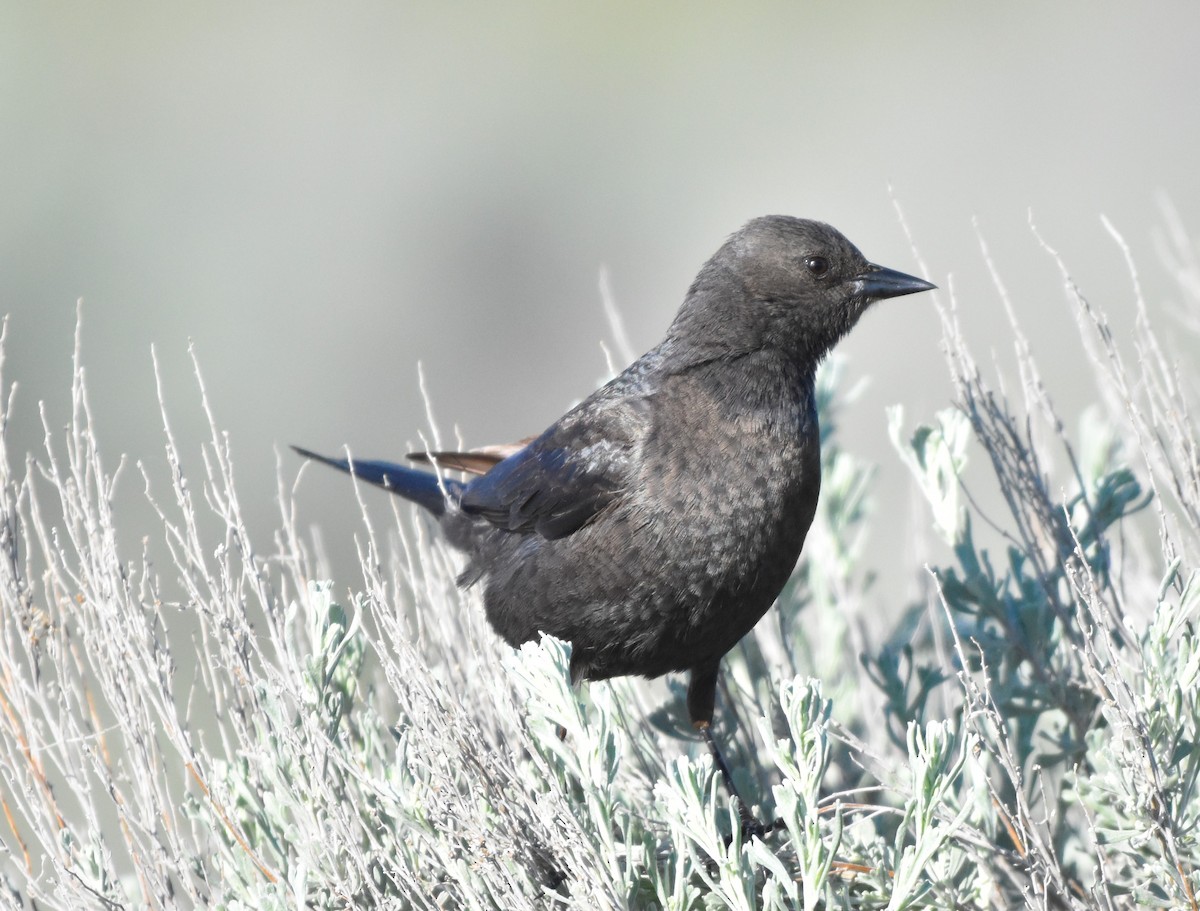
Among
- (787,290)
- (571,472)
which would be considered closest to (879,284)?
(787,290)

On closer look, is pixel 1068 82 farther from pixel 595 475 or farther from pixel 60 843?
pixel 60 843

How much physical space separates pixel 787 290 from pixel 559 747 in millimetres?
1625

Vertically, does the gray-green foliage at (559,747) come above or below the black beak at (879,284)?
below

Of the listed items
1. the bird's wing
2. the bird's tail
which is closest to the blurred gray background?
the bird's tail

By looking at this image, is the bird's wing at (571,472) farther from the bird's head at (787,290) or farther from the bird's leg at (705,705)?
the bird's leg at (705,705)

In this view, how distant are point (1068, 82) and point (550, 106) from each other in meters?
5.20

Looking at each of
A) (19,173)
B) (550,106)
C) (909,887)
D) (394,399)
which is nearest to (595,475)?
(909,887)

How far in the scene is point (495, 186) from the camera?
38.4 ft

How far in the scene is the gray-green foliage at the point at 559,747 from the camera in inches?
90.4

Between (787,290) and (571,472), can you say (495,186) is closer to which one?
(787,290)

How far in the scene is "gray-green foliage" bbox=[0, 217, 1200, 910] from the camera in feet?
7.53

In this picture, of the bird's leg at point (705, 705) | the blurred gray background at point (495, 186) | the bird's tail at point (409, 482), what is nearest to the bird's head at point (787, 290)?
the bird's leg at point (705, 705)

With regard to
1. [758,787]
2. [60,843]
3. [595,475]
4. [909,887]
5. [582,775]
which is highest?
[595,475]

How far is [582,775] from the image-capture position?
2.30 metres
